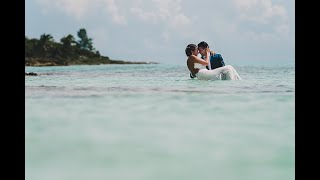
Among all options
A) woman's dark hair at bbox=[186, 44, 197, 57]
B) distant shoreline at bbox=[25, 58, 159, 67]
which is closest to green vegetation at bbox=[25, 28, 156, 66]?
distant shoreline at bbox=[25, 58, 159, 67]

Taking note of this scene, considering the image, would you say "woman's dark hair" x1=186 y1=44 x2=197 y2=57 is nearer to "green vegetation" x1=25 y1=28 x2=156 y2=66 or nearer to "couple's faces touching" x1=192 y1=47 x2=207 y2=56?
"couple's faces touching" x1=192 y1=47 x2=207 y2=56

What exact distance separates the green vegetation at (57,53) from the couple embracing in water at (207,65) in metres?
7.13

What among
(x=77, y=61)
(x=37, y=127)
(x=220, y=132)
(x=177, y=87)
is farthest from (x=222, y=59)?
(x=77, y=61)

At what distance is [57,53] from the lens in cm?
1523

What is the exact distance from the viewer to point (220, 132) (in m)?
3.55

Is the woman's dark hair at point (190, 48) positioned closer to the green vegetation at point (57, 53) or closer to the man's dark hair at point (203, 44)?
the man's dark hair at point (203, 44)

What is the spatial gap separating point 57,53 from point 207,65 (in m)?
10.2

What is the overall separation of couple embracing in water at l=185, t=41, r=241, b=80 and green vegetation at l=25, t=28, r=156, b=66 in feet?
23.4

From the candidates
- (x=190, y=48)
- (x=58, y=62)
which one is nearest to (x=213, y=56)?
(x=190, y=48)

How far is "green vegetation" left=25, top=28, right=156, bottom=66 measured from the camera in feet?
43.6

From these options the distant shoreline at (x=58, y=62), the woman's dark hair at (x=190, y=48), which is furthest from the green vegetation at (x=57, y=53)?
the woman's dark hair at (x=190, y=48)

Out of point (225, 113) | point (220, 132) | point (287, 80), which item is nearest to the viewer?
point (220, 132)

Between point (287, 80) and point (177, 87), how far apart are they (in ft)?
4.48
